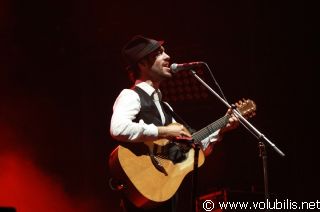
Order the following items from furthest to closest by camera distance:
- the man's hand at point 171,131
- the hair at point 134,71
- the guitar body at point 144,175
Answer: the hair at point 134,71
the man's hand at point 171,131
the guitar body at point 144,175

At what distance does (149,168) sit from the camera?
374 cm

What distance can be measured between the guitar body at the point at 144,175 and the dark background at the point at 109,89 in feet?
9.92

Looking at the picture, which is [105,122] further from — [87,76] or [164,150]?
[164,150]

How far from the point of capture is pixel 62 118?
22.6ft

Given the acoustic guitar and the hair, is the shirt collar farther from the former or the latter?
the acoustic guitar

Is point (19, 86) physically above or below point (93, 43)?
below

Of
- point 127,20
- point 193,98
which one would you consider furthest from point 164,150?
point 127,20

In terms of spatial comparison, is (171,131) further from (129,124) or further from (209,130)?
(209,130)

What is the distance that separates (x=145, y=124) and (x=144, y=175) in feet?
1.34

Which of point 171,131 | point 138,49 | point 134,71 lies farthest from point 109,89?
point 171,131

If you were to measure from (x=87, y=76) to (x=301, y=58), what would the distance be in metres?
3.13

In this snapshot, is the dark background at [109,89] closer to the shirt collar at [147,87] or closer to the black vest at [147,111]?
the shirt collar at [147,87]

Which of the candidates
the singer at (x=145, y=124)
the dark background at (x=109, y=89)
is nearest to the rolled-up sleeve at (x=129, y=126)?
the singer at (x=145, y=124)

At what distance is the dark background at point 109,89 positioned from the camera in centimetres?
661
